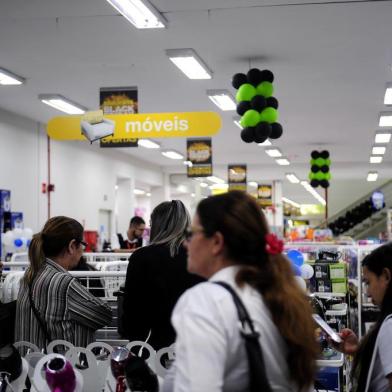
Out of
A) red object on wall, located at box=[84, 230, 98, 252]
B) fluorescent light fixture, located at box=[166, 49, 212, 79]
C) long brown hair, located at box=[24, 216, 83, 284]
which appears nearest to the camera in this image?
long brown hair, located at box=[24, 216, 83, 284]

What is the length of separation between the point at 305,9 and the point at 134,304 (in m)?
4.92

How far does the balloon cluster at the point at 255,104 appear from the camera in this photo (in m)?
8.59

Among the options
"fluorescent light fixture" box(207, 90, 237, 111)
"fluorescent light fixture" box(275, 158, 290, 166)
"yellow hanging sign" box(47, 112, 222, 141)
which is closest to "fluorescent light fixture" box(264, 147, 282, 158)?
"fluorescent light fixture" box(275, 158, 290, 166)

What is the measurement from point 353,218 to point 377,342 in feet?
→ 99.8

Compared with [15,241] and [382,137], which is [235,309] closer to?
[15,241]

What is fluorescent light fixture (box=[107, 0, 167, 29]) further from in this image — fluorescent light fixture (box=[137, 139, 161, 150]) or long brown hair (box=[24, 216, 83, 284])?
fluorescent light fixture (box=[137, 139, 161, 150])

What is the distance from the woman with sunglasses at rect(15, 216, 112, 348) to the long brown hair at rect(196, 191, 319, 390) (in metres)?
1.69

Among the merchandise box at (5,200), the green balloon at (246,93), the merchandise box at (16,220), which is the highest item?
the green balloon at (246,93)

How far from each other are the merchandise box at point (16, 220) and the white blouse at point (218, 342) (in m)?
11.4

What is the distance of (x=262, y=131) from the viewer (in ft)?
28.7

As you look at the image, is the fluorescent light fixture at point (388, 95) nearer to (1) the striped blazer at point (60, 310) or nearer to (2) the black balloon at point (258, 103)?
(2) the black balloon at point (258, 103)

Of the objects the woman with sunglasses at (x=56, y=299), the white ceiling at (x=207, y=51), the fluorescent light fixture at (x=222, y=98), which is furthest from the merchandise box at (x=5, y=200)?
the woman with sunglasses at (x=56, y=299)

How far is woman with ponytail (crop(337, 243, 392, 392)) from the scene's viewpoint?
2484 mm

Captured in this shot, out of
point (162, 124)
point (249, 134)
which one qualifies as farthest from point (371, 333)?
point (162, 124)
